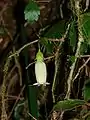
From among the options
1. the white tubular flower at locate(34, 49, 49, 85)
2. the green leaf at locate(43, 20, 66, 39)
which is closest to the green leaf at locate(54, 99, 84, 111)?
the white tubular flower at locate(34, 49, 49, 85)

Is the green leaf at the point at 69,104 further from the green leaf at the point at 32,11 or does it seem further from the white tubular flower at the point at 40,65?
the green leaf at the point at 32,11

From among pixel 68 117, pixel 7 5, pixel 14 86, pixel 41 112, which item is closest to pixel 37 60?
pixel 68 117

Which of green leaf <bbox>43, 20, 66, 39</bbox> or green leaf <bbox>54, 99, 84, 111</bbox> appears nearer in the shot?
green leaf <bbox>54, 99, 84, 111</bbox>

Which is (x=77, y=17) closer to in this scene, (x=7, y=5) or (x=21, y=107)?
(x=21, y=107)

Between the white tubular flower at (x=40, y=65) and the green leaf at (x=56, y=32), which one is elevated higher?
the green leaf at (x=56, y=32)

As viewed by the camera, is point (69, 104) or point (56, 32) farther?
point (56, 32)

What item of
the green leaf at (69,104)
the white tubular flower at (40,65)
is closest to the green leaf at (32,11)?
the white tubular flower at (40,65)

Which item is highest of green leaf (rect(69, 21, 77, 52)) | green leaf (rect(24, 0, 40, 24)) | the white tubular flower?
green leaf (rect(24, 0, 40, 24))

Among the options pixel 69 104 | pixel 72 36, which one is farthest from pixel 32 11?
pixel 69 104

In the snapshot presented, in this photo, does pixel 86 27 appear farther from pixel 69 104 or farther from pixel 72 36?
pixel 69 104

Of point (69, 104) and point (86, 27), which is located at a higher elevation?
point (86, 27)

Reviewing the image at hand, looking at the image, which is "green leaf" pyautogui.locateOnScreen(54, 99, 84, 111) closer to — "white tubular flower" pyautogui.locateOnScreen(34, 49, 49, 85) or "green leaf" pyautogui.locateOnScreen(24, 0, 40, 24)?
"white tubular flower" pyautogui.locateOnScreen(34, 49, 49, 85)
